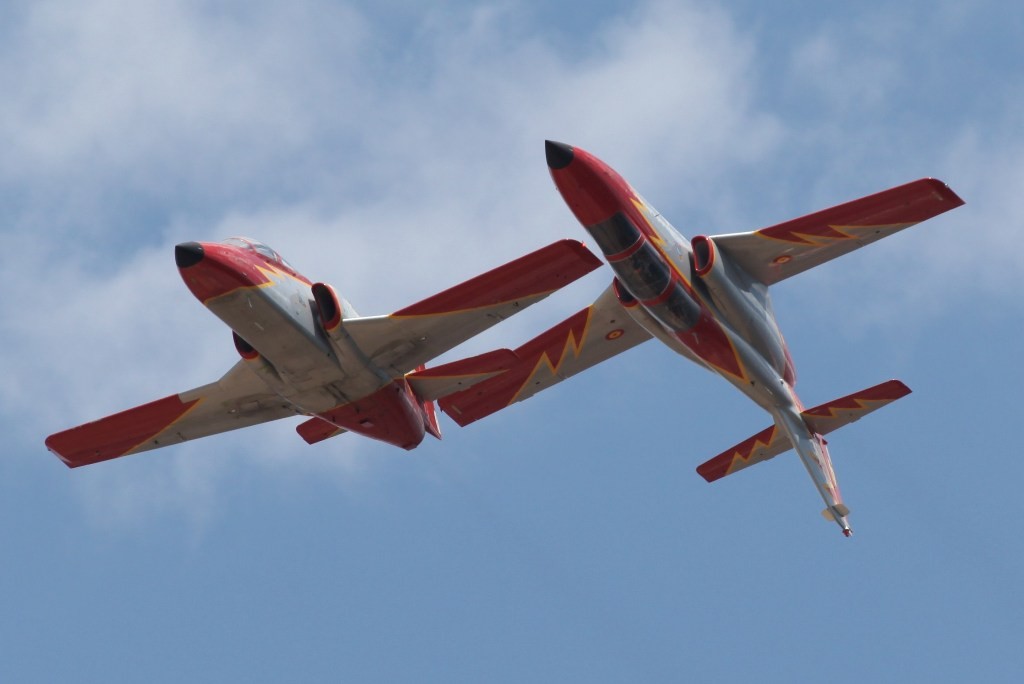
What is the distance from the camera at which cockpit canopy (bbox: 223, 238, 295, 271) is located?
4838 cm

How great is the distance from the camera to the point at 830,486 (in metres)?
58.9

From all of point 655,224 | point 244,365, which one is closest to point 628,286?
point 655,224

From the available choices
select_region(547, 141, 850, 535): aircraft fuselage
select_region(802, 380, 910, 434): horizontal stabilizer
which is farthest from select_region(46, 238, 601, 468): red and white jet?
select_region(802, 380, 910, 434): horizontal stabilizer

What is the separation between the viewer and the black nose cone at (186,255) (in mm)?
46156

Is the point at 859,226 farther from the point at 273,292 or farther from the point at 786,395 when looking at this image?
the point at 273,292

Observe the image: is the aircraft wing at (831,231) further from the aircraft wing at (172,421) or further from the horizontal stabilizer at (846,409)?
the aircraft wing at (172,421)

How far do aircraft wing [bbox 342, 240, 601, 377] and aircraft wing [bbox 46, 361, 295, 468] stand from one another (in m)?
3.70

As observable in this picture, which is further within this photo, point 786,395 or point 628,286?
point 786,395

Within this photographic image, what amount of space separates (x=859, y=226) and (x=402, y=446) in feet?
43.8

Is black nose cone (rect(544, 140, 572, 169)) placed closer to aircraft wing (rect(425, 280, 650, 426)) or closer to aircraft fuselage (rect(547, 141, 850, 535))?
aircraft fuselage (rect(547, 141, 850, 535))

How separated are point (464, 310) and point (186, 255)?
705cm

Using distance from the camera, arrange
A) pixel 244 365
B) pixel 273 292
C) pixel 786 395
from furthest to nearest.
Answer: pixel 786 395 < pixel 244 365 < pixel 273 292

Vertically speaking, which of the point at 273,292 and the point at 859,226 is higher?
the point at 859,226

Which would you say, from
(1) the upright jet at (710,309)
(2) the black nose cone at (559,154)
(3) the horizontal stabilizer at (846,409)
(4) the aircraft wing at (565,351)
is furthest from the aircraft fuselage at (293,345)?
(3) the horizontal stabilizer at (846,409)
